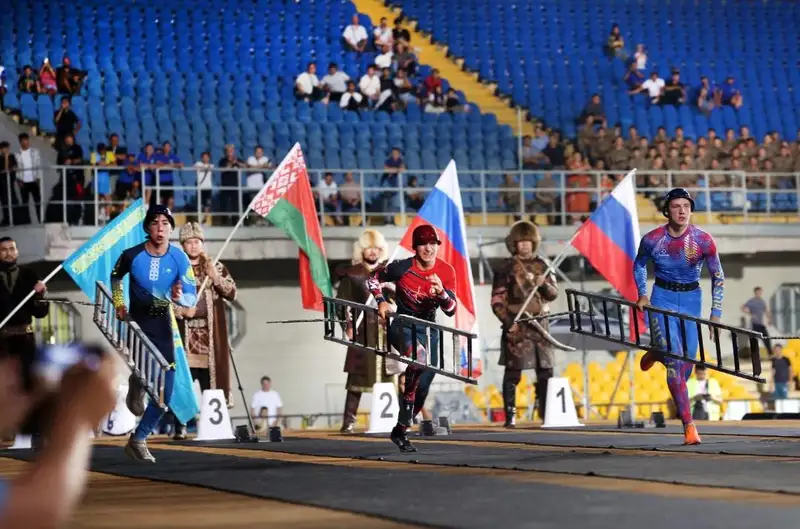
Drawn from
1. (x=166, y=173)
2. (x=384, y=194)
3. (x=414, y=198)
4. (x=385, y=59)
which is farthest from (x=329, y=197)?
(x=385, y=59)

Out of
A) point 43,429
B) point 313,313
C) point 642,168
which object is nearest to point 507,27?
point 642,168

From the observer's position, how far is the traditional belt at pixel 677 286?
9.58 m

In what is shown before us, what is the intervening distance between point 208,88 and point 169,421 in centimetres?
930

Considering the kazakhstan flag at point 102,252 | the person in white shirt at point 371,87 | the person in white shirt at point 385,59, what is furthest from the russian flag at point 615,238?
the person in white shirt at point 385,59

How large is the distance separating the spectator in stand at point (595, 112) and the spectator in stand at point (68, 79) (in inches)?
304

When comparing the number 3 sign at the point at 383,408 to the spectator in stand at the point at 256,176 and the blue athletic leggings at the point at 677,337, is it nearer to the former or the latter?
the blue athletic leggings at the point at 677,337

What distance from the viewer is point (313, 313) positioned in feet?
68.8

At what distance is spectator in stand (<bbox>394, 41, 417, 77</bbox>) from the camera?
23.6m

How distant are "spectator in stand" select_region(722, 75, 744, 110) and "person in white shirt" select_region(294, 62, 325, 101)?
7284mm

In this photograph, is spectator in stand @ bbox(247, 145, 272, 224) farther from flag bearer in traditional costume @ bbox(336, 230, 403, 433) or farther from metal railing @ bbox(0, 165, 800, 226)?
flag bearer in traditional costume @ bbox(336, 230, 403, 433)

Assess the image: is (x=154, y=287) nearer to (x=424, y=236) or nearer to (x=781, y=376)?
(x=424, y=236)

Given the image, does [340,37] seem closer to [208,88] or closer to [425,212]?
[208,88]

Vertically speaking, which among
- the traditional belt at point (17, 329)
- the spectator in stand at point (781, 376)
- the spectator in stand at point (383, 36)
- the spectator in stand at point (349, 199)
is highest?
the spectator in stand at point (383, 36)

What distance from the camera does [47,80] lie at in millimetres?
21391
